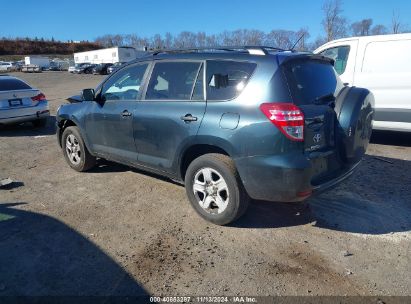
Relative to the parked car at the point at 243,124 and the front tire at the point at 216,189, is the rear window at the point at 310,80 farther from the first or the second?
the front tire at the point at 216,189

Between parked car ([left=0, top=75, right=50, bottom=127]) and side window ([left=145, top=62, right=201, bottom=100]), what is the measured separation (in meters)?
6.27

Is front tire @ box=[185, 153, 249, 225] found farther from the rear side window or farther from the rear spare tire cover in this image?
the rear side window

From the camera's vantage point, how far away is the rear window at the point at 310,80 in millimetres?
3584

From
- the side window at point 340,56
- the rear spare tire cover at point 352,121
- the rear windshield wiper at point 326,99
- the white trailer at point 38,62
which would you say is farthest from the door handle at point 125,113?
the white trailer at point 38,62

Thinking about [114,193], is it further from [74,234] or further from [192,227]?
[192,227]

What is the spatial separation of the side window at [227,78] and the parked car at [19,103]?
23.7 feet

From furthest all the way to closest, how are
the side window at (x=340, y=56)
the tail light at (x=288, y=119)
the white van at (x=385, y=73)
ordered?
1. the side window at (x=340, y=56)
2. the white van at (x=385, y=73)
3. the tail light at (x=288, y=119)

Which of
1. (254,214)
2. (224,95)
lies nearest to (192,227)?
(254,214)

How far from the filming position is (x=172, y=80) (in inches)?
174

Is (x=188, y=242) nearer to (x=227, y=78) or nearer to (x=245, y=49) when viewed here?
(x=227, y=78)

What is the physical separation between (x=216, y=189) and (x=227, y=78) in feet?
3.83

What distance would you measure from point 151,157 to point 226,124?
4.35 ft

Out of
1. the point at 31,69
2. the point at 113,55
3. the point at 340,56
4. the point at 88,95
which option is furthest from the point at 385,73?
the point at 31,69

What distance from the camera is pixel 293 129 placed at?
340 cm
